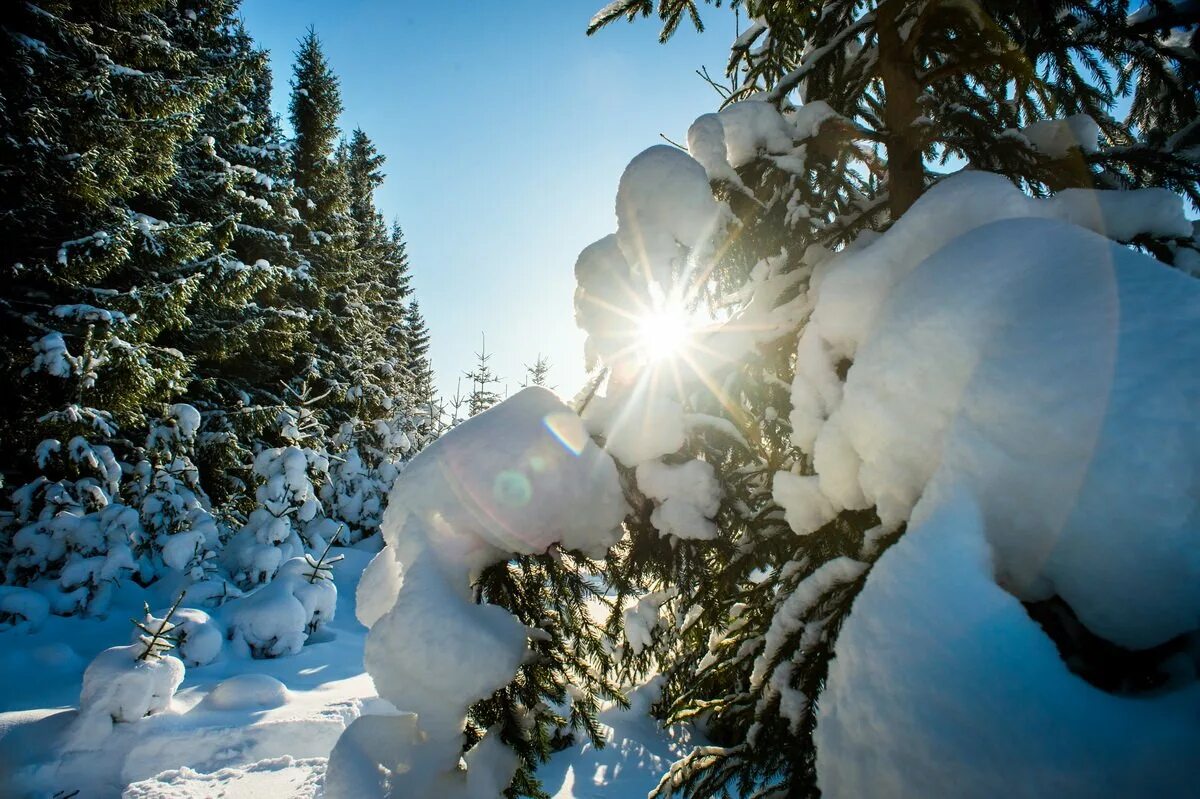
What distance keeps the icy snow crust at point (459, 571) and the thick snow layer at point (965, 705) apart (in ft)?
3.27

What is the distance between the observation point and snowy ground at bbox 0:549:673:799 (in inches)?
171

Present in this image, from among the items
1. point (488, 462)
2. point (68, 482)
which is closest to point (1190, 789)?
point (488, 462)

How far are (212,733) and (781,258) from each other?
6653 millimetres

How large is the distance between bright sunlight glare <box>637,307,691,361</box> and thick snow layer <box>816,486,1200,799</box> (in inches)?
50.9

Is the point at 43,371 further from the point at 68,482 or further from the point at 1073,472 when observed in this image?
the point at 1073,472

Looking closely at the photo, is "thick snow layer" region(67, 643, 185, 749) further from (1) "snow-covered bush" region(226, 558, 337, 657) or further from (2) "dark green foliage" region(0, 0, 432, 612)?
(2) "dark green foliage" region(0, 0, 432, 612)

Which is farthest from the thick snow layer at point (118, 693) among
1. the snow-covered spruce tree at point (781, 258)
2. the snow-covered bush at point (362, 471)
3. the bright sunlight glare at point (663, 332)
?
the snow-covered bush at point (362, 471)

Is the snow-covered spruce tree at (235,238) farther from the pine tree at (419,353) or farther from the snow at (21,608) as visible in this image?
the pine tree at (419,353)

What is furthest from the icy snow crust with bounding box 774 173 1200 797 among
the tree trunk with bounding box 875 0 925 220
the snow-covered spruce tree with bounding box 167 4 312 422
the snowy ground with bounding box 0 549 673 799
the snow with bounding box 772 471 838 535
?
the snow-covered spruce tree with bounding box 167 4 312 422

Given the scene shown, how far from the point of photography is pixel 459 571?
1726 mm

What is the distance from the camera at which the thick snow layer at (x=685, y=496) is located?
193 cm

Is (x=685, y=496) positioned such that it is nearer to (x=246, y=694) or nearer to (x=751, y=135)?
(x=751, y=135)

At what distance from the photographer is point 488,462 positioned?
1823mm

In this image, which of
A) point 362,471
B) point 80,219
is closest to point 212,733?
point 80,219
